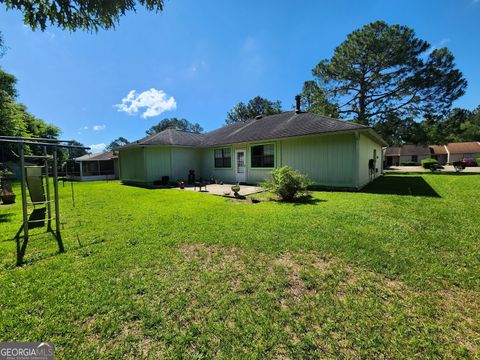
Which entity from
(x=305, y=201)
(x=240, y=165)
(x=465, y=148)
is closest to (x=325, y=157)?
(x=305, y=201)

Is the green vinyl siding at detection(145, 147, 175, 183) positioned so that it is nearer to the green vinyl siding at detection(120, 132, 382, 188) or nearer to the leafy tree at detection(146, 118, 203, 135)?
the green vinyl siding at detection(120, 132, 382, 188)

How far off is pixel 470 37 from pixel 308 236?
1964 cm

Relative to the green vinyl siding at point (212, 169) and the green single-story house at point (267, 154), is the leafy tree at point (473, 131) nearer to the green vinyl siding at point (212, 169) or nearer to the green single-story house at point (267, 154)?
the green single-story house at point (267, 154)

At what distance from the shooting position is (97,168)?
2602 centimetres

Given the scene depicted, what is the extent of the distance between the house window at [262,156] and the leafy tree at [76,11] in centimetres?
882

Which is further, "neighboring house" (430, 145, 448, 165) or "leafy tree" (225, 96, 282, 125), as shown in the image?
"neighboring house" (430, 145, 448, 165)

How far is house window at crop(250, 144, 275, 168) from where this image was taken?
38.9ft

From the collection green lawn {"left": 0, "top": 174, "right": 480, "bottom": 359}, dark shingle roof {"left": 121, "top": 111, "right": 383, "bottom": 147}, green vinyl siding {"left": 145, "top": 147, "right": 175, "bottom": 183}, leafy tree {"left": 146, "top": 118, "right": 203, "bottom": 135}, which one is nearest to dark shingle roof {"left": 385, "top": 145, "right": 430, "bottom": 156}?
dark shingle roof {"left": 121, "top": 111, "right": 383, "bottom": 147}

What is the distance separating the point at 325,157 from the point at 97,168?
88.8 ft

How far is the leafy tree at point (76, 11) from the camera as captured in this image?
3559 mm

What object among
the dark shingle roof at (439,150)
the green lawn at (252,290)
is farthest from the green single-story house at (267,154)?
the dark shingle roof at (439,150)

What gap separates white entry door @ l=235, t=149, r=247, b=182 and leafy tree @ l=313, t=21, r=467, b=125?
51.9ft

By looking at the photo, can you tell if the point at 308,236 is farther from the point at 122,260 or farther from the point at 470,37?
the point at 470,37

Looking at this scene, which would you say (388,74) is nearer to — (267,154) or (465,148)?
(267,154)
